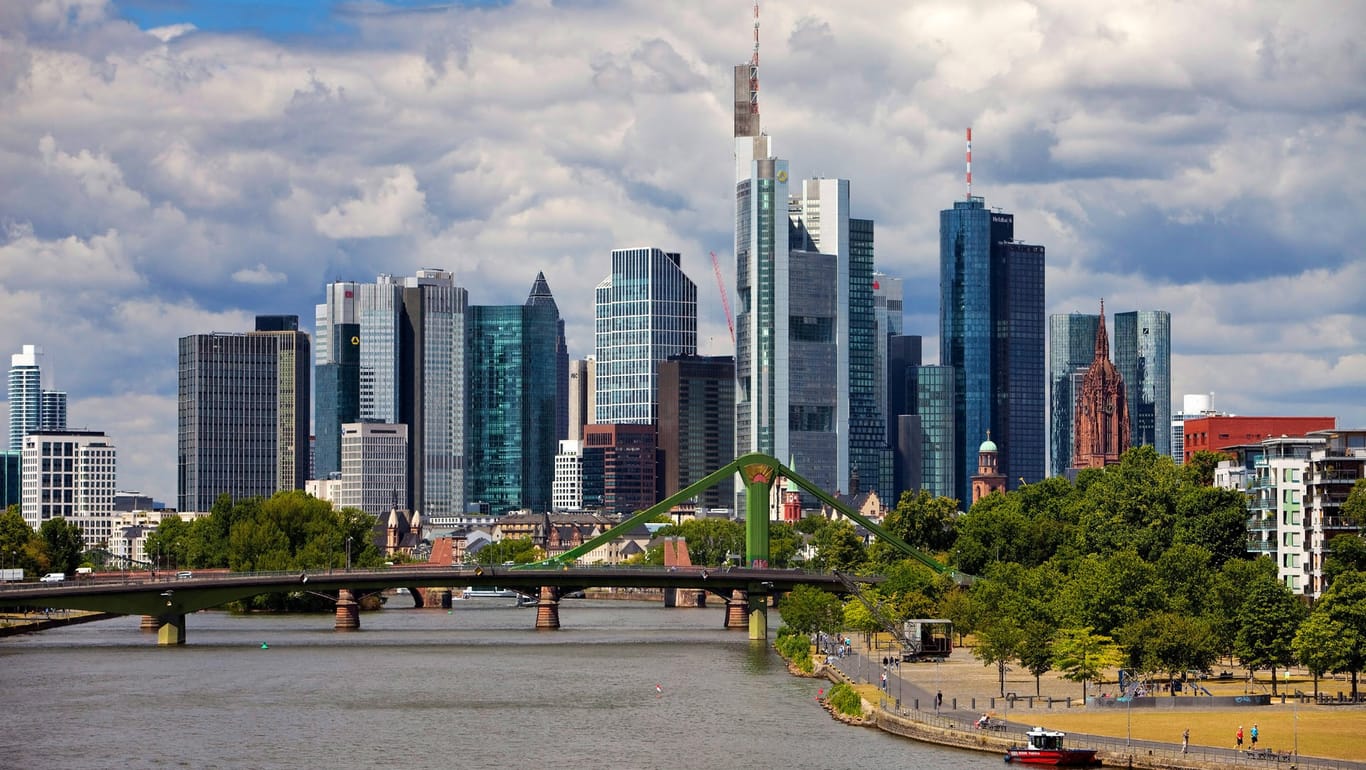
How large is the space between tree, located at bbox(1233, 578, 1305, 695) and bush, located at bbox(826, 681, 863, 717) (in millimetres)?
19326

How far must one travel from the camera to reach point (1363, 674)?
110 m

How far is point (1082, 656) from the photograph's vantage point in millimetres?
106000

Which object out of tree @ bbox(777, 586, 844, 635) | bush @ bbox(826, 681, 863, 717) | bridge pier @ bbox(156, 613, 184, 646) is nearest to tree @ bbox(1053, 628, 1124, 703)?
bush @ bbox(826, 681, 863, 717)

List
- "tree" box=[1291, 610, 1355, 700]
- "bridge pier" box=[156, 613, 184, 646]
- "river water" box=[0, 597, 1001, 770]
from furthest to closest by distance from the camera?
"bridge pier" box=[156, 613, 184, 646] → "tree" box=[1291, 610, 1355, 700] → "river water" box=[0, 597, 1001, 770]

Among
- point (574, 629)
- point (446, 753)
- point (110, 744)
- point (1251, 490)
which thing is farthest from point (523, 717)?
point (574, 629)

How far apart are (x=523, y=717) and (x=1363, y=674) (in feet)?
136

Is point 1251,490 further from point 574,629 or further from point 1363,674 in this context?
point 574,629

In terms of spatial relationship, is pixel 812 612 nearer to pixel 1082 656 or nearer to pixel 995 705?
pixel 1082 656

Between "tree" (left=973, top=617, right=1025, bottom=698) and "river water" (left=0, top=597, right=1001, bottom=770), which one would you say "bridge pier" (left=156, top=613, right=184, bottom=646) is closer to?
"river water" (left=0, top=597, right=1001, bottom=770)

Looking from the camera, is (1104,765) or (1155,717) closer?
(1104,765)

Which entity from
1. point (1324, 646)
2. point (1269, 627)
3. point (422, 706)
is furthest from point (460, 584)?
point (1324, 646)

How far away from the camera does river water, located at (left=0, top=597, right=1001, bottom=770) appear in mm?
90750

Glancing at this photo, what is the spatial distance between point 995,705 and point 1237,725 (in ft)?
46.1

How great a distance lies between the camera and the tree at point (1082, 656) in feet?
344
